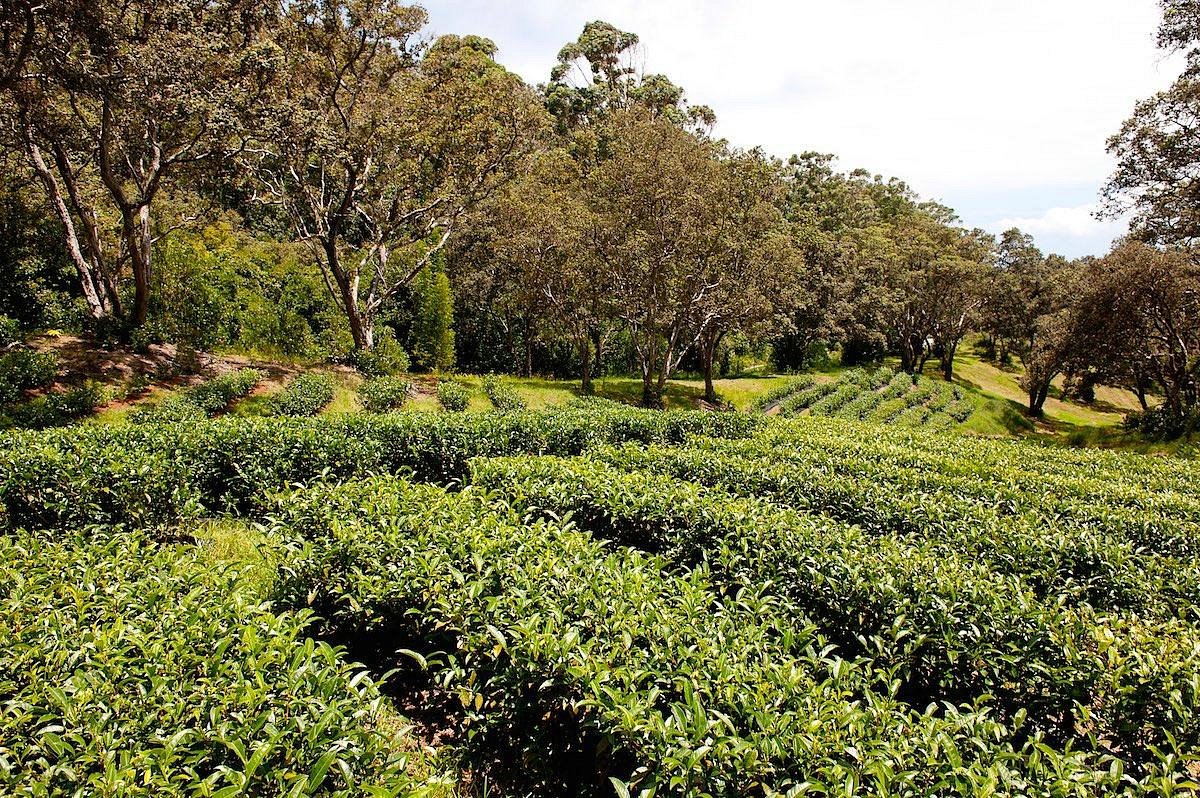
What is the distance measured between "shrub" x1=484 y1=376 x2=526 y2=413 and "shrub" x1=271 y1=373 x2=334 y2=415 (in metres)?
5.16

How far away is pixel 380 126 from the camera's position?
1778 centimetres

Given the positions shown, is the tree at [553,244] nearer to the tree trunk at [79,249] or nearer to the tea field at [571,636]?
the tree trunk at [79,249]

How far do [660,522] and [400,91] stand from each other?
17.4 metres

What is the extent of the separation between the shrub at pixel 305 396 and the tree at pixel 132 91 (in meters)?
5.10

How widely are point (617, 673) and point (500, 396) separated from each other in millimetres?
17428

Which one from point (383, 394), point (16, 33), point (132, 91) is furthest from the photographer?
point (383, 394)

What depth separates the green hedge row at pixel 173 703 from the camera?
2453 millimetres

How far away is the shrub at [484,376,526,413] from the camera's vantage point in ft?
66.0

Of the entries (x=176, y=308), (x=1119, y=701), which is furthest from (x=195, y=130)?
(x=1119, y=701)

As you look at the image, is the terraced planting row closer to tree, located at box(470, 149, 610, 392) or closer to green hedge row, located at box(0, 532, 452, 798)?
tree, located at box(470, 149, 610, 392)

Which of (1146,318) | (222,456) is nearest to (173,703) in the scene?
(222,456)

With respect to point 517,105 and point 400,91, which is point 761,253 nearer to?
point 517,105

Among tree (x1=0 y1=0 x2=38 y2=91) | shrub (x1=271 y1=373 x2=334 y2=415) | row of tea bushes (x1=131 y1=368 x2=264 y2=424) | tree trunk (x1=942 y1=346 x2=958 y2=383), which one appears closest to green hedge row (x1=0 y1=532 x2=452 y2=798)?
row of tea bushes (x1=131 y1=368 x2=264 y2=424)

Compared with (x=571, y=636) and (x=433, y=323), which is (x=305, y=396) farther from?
(x=433, y=323)
